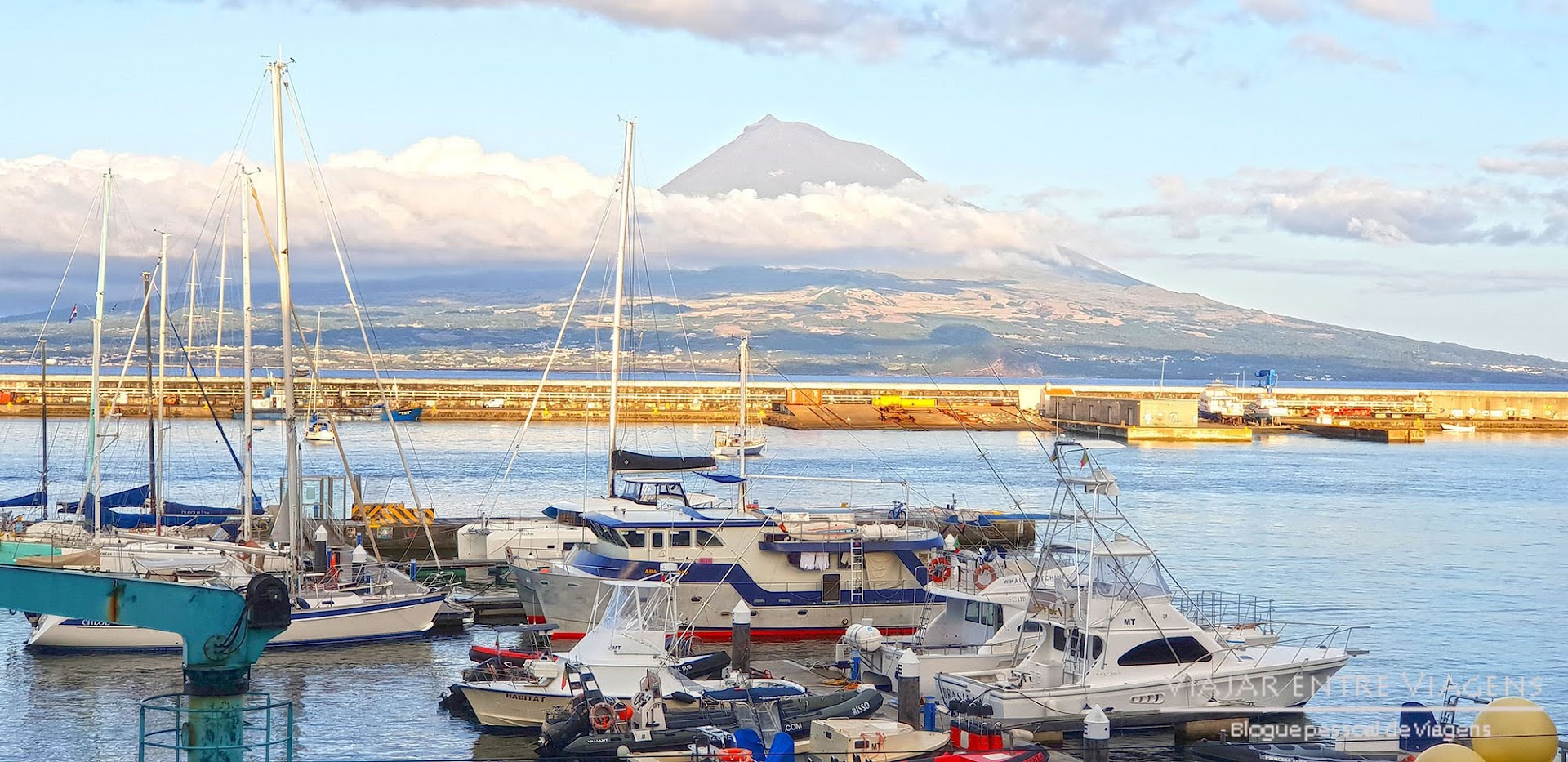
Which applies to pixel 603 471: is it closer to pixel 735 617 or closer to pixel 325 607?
pixel 325 607

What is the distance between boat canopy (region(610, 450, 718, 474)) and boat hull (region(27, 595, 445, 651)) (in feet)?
24.6

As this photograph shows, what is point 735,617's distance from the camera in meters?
20.2

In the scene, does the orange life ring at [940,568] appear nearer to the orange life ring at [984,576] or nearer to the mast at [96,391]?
the orange life ring at [984,576]

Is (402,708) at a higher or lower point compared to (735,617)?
lower

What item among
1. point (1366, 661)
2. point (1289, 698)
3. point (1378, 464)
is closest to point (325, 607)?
point (1289, 698)

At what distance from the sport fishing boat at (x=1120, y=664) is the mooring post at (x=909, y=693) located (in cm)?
105

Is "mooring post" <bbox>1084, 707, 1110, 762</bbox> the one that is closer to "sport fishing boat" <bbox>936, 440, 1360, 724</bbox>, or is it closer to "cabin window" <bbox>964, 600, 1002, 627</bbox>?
"sport fishing boat" <bbox>936, 440, 1360, 724</bbox>

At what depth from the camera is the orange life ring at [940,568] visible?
25.5 metres

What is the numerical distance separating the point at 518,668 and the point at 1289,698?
985cm

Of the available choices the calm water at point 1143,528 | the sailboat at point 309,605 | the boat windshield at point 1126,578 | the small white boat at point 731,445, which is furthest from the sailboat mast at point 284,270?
the small white boat at point 731,445

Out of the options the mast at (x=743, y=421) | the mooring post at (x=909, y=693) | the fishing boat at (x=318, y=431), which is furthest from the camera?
the fishing boat at (x=318, y=431)

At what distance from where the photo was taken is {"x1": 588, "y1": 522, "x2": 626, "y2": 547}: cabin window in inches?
1000

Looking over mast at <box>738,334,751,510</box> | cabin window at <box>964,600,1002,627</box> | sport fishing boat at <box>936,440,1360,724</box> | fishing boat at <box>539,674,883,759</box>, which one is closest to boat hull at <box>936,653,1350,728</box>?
sport fishing boat at <box>936,440,1360,724</box>

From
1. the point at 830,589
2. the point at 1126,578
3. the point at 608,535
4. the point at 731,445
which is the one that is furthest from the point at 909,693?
the point at 731,445
